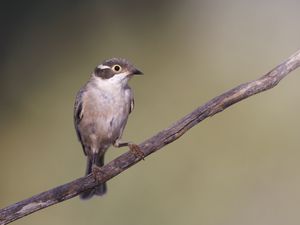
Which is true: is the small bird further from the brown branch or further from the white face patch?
the brown branch

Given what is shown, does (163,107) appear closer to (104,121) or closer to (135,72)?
(104,121)

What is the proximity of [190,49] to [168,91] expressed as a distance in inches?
51.4

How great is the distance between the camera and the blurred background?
1052 cm

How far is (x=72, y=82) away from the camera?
1238cm

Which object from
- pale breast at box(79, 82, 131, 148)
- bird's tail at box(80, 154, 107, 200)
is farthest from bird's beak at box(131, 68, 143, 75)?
bird's tail at box(80, 154, 107, 200)

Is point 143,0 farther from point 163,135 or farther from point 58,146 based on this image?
point 163,135

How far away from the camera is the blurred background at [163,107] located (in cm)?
1052

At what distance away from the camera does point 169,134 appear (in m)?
6.12

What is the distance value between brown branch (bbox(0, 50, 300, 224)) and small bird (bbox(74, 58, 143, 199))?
91 centimetres

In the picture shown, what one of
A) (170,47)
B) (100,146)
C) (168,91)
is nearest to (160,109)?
(168,91)

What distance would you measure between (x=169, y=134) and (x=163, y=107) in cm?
540

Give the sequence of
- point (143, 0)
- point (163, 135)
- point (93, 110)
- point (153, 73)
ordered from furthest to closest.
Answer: point (143, 0) → point (153, 73) → point (93, 110) → point (163, 135)

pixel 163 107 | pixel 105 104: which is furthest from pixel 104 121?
pixel 163 107

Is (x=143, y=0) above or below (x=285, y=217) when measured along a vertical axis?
above
